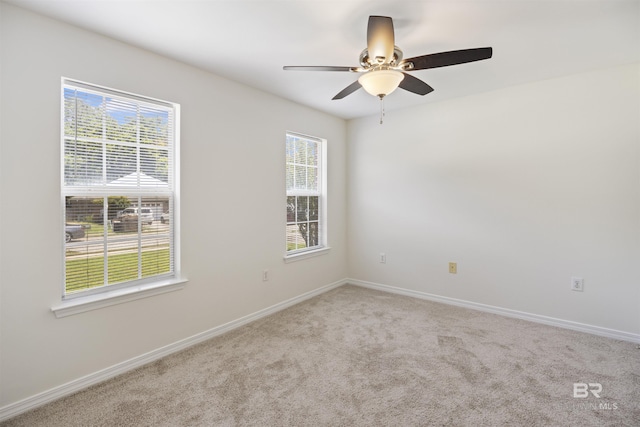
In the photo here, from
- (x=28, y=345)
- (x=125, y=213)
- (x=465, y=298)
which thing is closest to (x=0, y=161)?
(x=125, y=213)

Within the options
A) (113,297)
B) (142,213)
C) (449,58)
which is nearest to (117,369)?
(113,297)

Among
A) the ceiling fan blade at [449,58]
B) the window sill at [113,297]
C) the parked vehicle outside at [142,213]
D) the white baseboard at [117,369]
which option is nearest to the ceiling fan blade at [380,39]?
the ceiling fan blade at [449,58]

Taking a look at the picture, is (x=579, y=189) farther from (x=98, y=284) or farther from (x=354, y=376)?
(x=98, y=284)

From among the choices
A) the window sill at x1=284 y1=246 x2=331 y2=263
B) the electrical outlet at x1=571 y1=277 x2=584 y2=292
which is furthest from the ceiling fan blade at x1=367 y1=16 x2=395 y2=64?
the electrical outlet at x1=571 y1=277 x2=584 y2=292

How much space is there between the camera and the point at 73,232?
6.67ft

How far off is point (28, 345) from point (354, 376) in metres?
2.05

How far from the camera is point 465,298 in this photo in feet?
11.4

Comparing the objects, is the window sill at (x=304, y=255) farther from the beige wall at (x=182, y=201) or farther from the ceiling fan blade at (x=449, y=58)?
the ceiling fan blade at (x=449, y=58)

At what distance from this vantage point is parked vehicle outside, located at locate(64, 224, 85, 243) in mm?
2002

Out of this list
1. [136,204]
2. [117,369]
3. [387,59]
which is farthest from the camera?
[136,204]

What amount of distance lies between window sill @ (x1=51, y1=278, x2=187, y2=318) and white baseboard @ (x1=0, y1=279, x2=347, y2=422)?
453 mm

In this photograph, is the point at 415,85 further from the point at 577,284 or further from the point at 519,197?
the point at 577,284

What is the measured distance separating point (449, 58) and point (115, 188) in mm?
2389

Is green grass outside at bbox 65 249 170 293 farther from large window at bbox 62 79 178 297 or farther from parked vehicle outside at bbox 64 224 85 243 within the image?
parked vehicle outside at bbox 64 224 85 243
